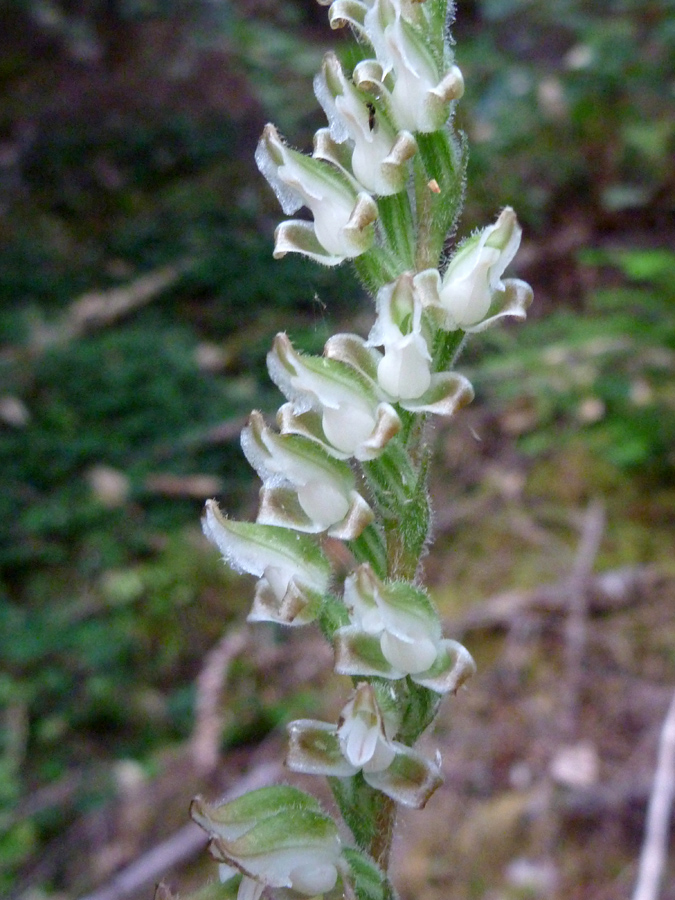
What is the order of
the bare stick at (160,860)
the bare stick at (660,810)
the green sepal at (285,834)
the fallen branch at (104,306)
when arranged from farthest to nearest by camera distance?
the fallen branch at (104,306), the bare stick at (160,860), the bare stick at (660,810), the green sepal at (285,834)

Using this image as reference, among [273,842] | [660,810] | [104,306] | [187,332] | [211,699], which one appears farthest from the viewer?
[104,306]

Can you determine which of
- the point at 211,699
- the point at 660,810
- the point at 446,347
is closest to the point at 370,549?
the point at 446,347

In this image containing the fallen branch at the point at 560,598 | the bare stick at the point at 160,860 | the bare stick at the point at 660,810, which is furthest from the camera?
the fallen branch at the point at 560,598

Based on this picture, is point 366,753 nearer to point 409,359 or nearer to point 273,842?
point 273,842

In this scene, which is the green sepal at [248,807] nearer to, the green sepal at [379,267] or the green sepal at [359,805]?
the green sepal at [359,805]

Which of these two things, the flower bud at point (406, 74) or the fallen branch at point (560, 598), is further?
the fallen branch at point (560, 598)

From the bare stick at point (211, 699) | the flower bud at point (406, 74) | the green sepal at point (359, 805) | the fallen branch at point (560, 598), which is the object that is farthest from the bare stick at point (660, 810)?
the bare stick at point (211, 699)
